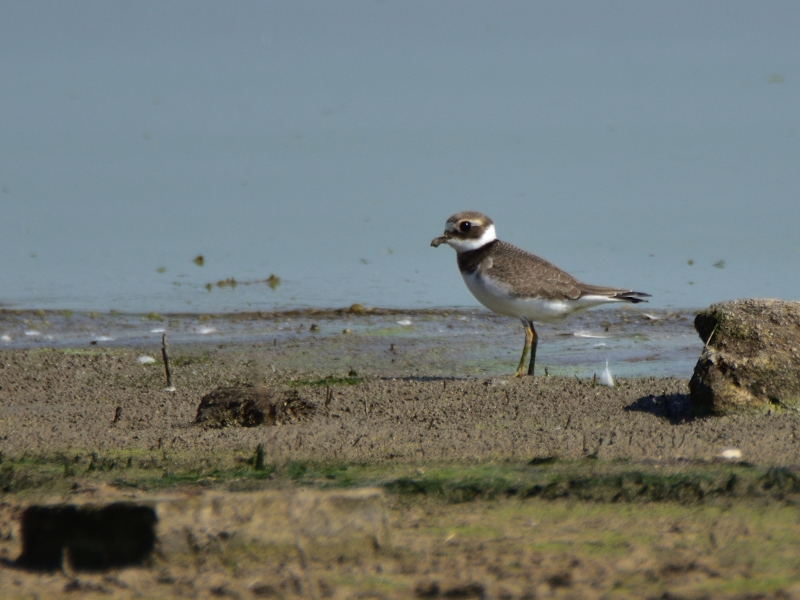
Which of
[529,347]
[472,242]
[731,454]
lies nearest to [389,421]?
[731,454]

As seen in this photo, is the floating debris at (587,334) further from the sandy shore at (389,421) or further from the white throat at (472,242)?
the sandy shore at (389,421)

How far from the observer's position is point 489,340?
9117mm

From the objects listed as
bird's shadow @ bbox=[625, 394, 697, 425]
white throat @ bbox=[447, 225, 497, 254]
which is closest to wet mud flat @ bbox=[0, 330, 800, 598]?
bird's shadow @ bbox=[625, 394, 697, 425]

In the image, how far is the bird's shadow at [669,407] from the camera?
5391mm

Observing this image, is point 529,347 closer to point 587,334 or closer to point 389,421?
point 587,334

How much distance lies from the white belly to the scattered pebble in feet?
11.9

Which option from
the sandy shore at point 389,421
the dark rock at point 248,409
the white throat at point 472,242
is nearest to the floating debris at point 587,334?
the white throat at point 472,242

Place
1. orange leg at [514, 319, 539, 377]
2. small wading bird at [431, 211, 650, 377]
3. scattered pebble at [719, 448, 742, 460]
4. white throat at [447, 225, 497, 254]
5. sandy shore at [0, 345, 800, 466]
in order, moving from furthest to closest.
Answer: white throat at [447, 225, 497, 254] < small wading bird at [431, 211, 650, 377] < orange leg at [514, 319, 539, 377] < sandy shore at [0, 345, 800, 466] < scattered pebble at [719, 448, 742, 460]

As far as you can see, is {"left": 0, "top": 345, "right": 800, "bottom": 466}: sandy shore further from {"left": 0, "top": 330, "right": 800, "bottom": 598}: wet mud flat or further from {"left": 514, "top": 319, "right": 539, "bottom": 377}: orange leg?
{"left": 514, "top": 319, "right": 539, "bottom": 377}: orange leg

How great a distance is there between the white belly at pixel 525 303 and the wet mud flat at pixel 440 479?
110 centimetres

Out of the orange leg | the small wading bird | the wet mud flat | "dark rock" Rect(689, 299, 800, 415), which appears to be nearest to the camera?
the wet mud flat

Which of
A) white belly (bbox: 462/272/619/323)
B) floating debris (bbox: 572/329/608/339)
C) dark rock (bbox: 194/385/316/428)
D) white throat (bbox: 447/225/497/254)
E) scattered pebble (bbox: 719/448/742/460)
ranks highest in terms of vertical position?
white throat (bbox: 447/225/497/254)

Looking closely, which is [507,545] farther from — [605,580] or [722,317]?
[722,317]

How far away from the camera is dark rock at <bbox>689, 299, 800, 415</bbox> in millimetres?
5266
